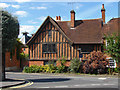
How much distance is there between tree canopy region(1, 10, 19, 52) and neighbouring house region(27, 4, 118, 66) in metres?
12.8

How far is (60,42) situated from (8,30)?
13.9 metres

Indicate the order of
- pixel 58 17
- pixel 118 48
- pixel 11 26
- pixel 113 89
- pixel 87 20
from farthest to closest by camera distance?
pixel 58 17 → pixel 87 20 → pixel 118 48 → pixel 11 26 → pixel 113 89

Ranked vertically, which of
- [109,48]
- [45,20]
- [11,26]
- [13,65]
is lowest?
[13,65]

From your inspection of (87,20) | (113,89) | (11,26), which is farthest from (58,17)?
(113,89)

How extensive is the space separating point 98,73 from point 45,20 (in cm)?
1099

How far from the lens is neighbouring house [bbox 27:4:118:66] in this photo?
1053 inches

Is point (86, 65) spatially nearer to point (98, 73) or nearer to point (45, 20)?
point (98, 73)

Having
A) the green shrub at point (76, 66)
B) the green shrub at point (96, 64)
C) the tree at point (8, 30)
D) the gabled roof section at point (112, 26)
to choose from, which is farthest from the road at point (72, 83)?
the gabled roof section at point (112, 26)

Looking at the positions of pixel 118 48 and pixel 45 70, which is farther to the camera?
pixel 45 70

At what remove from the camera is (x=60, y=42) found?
89.1 ft

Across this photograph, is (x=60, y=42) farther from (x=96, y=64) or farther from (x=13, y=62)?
(x=13, y=62)

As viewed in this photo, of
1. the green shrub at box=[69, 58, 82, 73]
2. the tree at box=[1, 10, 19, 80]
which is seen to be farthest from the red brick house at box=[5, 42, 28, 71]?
the tree at box=[1, 10, 19, 80]

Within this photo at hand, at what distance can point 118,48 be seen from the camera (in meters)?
21.0

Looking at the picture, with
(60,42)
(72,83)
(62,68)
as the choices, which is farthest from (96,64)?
(72,83)
